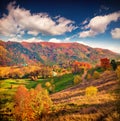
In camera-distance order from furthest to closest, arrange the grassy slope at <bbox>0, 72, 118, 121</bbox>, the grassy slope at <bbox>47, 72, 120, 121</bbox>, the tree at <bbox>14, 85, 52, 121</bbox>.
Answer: the tree at <bbox>14, 85, 52, 121</bbox> < the grassy slope at <bbox>0, 72, 118, 121</bbox> < the grassy slope at <bbox>47, 72, 120, 121</bbox>

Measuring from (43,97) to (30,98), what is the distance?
81.0 inches

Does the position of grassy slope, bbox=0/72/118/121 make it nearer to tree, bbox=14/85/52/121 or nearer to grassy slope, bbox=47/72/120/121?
grassy slope, bbox=47/72/120/121

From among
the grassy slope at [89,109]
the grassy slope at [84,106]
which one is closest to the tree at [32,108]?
the grassy slope at [84,106]

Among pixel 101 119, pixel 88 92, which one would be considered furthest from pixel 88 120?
pixel 88 92

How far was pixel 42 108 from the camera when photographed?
25.3 m

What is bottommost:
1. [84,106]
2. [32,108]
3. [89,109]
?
[32,108]

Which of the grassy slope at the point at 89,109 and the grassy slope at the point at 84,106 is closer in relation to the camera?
the grassy slope at the point at 89,109

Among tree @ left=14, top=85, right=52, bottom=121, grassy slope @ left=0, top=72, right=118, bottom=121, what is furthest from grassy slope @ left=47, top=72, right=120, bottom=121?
tree @ left=14, top=85, right=52, bottom=121

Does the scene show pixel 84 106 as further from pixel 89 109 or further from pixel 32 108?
pixel 32 108

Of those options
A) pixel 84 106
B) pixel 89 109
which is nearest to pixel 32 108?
pixel 84 106

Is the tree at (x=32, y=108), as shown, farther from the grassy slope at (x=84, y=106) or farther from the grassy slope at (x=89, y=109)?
the grassy slope at (x=89, y=109)

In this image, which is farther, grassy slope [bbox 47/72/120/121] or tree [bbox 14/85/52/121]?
tree [bbox 14/85/52/121]

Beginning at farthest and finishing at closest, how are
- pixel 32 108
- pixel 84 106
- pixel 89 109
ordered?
pixel 32 108 < pixel 84 106 < pixel 89 109

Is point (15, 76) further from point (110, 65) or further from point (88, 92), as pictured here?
point (88, 92)
